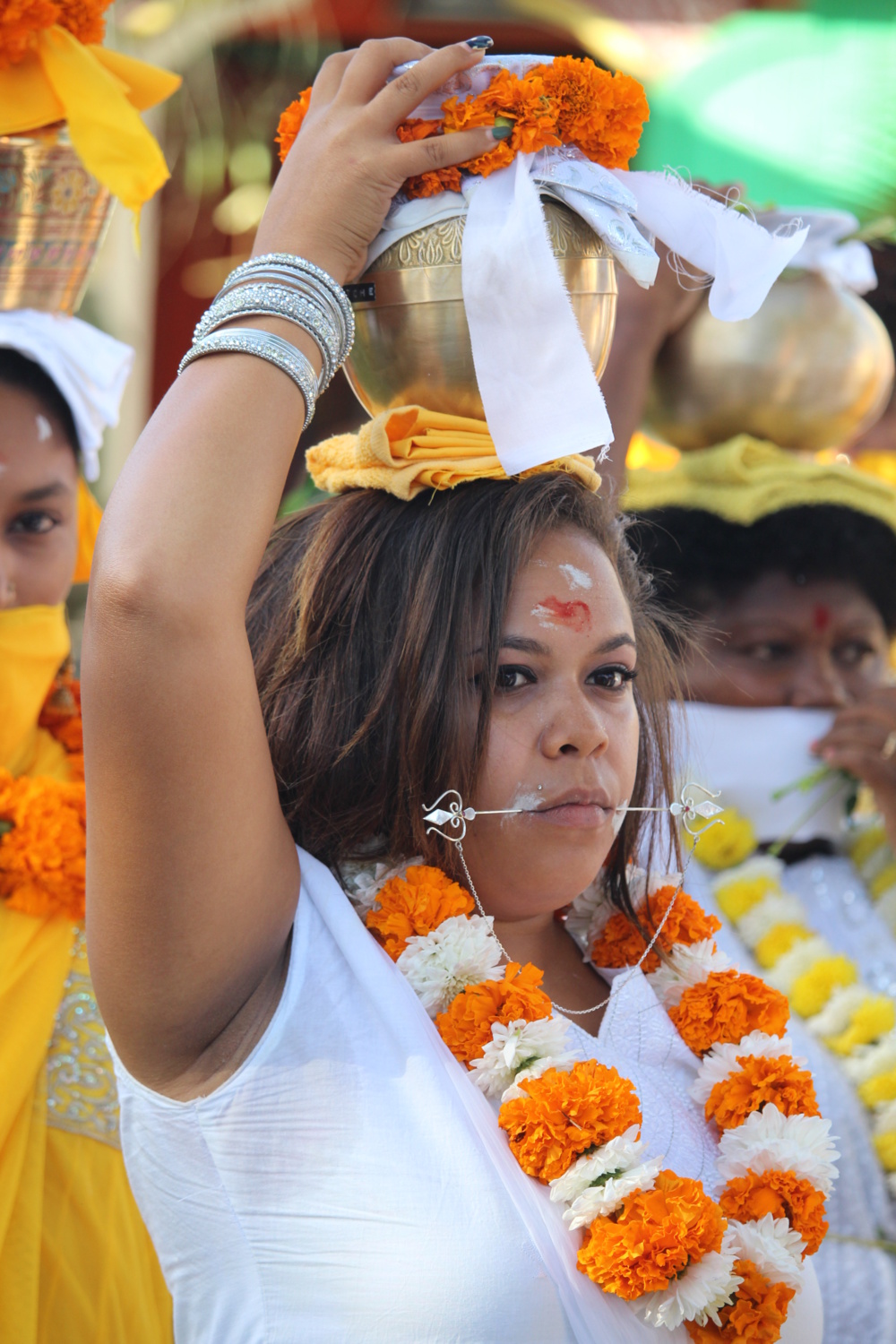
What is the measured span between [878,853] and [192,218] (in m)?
4.03

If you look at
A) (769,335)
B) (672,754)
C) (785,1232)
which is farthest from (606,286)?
(769,335)

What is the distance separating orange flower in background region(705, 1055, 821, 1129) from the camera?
6.13ft

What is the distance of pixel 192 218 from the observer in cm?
582

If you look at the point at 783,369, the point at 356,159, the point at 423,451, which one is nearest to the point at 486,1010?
the point at 423,451

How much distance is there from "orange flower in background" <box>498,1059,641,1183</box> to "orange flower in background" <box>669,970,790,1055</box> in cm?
37

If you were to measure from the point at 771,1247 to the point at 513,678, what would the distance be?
30.0 inches

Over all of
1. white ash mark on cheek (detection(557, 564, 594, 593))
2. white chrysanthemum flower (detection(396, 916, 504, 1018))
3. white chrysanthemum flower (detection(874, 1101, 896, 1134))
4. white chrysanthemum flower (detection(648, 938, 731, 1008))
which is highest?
white ash mark on cheek (detection(557, 564, 594, 593))

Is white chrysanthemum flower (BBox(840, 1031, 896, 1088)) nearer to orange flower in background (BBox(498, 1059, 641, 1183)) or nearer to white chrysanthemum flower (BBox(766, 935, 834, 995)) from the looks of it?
white chrysanthemum flower (BBox(766, 935, 834, 995))

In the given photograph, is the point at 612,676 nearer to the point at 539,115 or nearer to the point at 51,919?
the point at 539,115

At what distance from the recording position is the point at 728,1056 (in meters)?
1.95

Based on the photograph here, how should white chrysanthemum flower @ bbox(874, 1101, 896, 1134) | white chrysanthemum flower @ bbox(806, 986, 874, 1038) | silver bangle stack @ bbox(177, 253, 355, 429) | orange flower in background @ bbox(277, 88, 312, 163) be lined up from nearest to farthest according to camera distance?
silver bangle stack @ bbox(177, 253, 355, 429) < orange flower in background @ bbox(277, 88, 312, 163) < white chrysanthemum flower @ bbox(874, 1101, 896, 1134) < white chrysanthemum flower @ bbox(806, 986, 874, 1038)

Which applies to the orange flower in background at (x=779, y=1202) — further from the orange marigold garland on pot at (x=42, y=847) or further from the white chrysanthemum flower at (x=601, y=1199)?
the orange marigold garland on pot at (x=42, y=847)

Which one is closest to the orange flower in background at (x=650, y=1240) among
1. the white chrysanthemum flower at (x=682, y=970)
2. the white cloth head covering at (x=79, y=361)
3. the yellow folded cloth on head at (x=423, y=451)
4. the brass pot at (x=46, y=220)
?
the white chrysanthemum flower at (x=682, y=970)

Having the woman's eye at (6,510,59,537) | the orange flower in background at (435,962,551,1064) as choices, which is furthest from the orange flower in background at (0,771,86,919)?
the orange flower in background at (435,962,551,1064)
